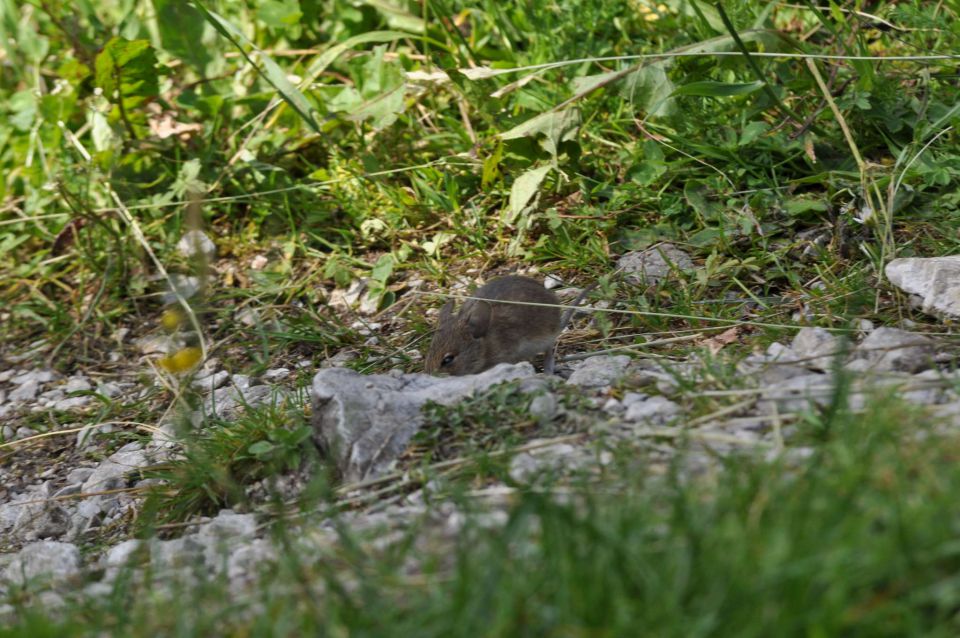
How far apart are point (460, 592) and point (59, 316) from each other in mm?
3769

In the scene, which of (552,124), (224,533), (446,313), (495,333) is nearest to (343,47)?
(552,124)

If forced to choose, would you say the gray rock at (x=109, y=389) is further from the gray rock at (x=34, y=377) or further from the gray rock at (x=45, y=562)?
the gray rock at (x=45, y=562)

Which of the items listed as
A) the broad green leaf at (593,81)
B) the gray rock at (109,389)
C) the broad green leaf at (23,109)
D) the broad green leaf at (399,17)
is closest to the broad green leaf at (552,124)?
the broad green leaf at (593,81)

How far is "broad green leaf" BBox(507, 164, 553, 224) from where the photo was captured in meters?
4.62

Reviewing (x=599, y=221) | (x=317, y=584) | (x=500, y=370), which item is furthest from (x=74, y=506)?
(x=599, y=221)

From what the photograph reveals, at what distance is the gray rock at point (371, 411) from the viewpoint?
117 inches

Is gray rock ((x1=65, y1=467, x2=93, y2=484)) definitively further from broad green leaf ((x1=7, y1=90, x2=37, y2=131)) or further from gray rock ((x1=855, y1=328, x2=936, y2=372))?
gray rock ((x1=855, y1=328, x2=936, y2=372))

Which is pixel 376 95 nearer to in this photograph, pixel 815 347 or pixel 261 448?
pixel 261 448

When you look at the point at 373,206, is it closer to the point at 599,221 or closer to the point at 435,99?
the point at 435,99

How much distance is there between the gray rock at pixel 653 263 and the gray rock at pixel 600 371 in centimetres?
68

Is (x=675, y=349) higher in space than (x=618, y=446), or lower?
lower

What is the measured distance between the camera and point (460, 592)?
194cm

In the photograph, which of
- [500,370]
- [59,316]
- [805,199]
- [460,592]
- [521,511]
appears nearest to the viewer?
[460,592]

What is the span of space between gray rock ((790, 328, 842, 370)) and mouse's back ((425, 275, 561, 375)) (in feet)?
3.06
